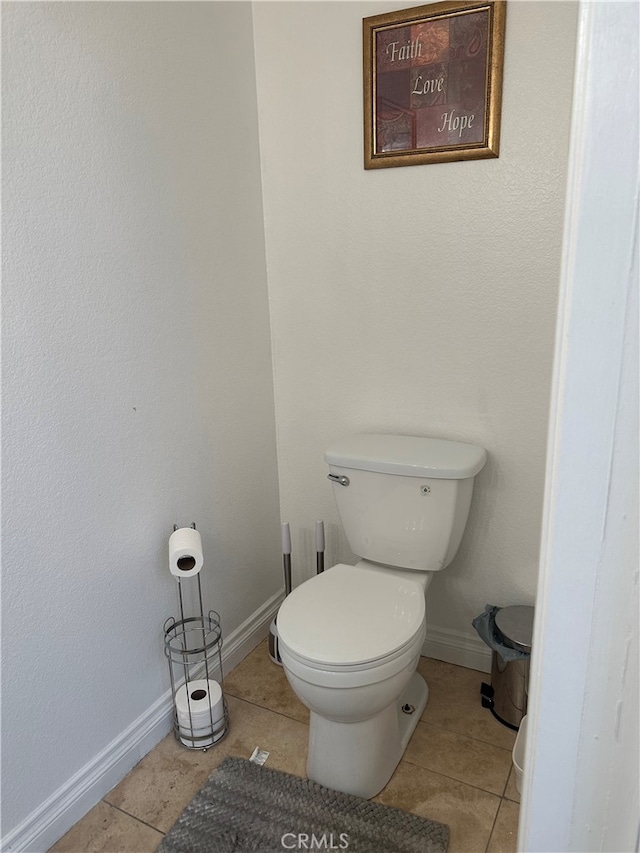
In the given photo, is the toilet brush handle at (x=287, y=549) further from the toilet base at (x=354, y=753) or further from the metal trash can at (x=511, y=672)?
the metal trash can at (x=511, y=672)

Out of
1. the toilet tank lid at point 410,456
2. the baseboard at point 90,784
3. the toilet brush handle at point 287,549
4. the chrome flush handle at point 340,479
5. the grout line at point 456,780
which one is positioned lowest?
the grout line at point 456,780

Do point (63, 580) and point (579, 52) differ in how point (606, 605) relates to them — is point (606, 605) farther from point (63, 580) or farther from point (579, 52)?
point (63, 580)

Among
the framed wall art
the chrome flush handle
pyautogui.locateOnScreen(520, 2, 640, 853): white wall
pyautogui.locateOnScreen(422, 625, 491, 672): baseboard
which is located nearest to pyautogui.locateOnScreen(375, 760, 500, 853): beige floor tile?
pyautogui.locateOnScreen(422, 625, 491, 672): baseboard

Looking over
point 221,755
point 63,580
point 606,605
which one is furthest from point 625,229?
point 221,755

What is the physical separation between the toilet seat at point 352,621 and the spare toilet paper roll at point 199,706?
40cm

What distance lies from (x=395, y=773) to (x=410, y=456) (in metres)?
0.84

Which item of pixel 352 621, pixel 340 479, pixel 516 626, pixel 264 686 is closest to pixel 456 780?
pixel 516 626

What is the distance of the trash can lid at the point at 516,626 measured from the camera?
1612 mm

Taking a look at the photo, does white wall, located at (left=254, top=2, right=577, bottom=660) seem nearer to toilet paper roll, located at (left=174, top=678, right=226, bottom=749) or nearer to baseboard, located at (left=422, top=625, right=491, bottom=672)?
baseboard, located at (left=422, top=625, right=491, bottom=672)

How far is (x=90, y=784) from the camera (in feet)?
4.68

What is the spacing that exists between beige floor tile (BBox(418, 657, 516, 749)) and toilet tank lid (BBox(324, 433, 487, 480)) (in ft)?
2.43

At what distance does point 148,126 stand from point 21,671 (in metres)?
1.30

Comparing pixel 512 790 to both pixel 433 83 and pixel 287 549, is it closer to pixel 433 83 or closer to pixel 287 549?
pixel 287 549

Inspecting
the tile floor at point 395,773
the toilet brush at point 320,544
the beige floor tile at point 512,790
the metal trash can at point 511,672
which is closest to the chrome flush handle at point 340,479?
the toilet brush at point 320,544
